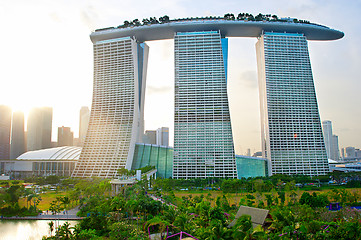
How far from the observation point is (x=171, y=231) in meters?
32.3

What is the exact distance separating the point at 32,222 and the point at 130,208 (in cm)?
1725

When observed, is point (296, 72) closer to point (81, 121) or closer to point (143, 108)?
point (143, 108)

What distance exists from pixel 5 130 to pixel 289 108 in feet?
420

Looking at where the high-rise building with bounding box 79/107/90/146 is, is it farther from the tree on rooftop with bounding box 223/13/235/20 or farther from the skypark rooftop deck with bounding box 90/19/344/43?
the tree on rooftop with bounding box 223/13/235/20

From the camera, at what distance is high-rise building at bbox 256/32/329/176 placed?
8550cm

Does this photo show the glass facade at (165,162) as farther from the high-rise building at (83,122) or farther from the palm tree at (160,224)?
the high-rise building at (83,122)

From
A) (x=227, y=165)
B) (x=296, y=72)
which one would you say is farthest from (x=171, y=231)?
(x=296, y=72)

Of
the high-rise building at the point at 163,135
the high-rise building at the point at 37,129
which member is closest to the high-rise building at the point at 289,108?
the high-rise building at the point at 163,135

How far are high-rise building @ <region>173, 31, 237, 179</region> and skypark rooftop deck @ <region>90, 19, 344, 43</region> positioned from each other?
3.23 metres

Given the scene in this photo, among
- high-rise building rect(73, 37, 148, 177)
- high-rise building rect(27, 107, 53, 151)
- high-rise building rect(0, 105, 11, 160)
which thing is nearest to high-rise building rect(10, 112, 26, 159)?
high-rise building rect(27, 107, 53, 151)

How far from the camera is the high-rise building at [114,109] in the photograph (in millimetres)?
84688

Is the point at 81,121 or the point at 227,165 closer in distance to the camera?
the point at 227,165

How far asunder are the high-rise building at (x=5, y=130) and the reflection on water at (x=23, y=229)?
10555cm

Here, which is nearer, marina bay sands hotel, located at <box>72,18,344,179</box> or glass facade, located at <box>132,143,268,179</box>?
marina bay sands hotel, located at <box>72,18,344,179</box>
